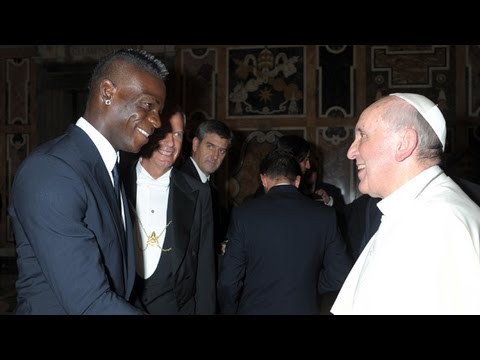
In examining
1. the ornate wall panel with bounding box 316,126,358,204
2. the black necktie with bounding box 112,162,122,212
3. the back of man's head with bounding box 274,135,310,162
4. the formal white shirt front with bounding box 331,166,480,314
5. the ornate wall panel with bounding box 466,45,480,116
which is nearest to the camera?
the formal white shirt front with bounding box 331,166,480,314

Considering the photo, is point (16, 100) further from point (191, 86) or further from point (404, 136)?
point (404, 136)

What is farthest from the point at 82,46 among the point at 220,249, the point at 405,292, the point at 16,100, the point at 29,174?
the point at 405,292

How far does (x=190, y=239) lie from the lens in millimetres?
2955

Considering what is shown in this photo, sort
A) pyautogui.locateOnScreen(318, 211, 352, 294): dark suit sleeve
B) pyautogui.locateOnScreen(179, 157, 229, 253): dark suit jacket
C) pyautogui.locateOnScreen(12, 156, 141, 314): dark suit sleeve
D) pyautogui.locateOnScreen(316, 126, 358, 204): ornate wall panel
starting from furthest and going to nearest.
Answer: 1. pyautogui.locateOnScreen(316, 126, 358, 204): ornate wall panel
2. pyautogui.locateOnScreen(179, 157, 229, 253): dark suit jacket
3. pyautogui.locateOnScreen(318, 211, 352, 294): dark suit sleeve
4. pyautogui.locateOnScreen(12, 156, 141, 314): dark suit sleeve

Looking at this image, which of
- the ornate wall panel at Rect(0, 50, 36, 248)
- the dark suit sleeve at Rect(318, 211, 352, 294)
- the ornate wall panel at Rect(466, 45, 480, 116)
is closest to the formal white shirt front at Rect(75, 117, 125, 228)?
the dark suit sleeve at Rect(318, 211, 352, 294)

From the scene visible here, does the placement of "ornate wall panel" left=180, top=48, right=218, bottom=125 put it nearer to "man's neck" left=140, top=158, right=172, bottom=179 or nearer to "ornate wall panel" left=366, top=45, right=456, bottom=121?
"ornate wall panel" left=366, top=45, right=456, bottom=121

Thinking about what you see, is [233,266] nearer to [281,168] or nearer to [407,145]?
[281,168]

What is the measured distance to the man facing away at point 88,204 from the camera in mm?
1641

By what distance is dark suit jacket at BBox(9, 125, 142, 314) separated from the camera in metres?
1.63

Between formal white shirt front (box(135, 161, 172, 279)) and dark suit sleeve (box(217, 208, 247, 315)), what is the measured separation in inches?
16.7

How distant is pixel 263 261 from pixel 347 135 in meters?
4.82

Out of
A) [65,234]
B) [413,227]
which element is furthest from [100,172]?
[413,227]

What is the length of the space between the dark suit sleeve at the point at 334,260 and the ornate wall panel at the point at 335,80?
15.2 ft

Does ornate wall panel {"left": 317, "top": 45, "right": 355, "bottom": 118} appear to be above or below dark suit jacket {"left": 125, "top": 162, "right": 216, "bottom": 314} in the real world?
above
